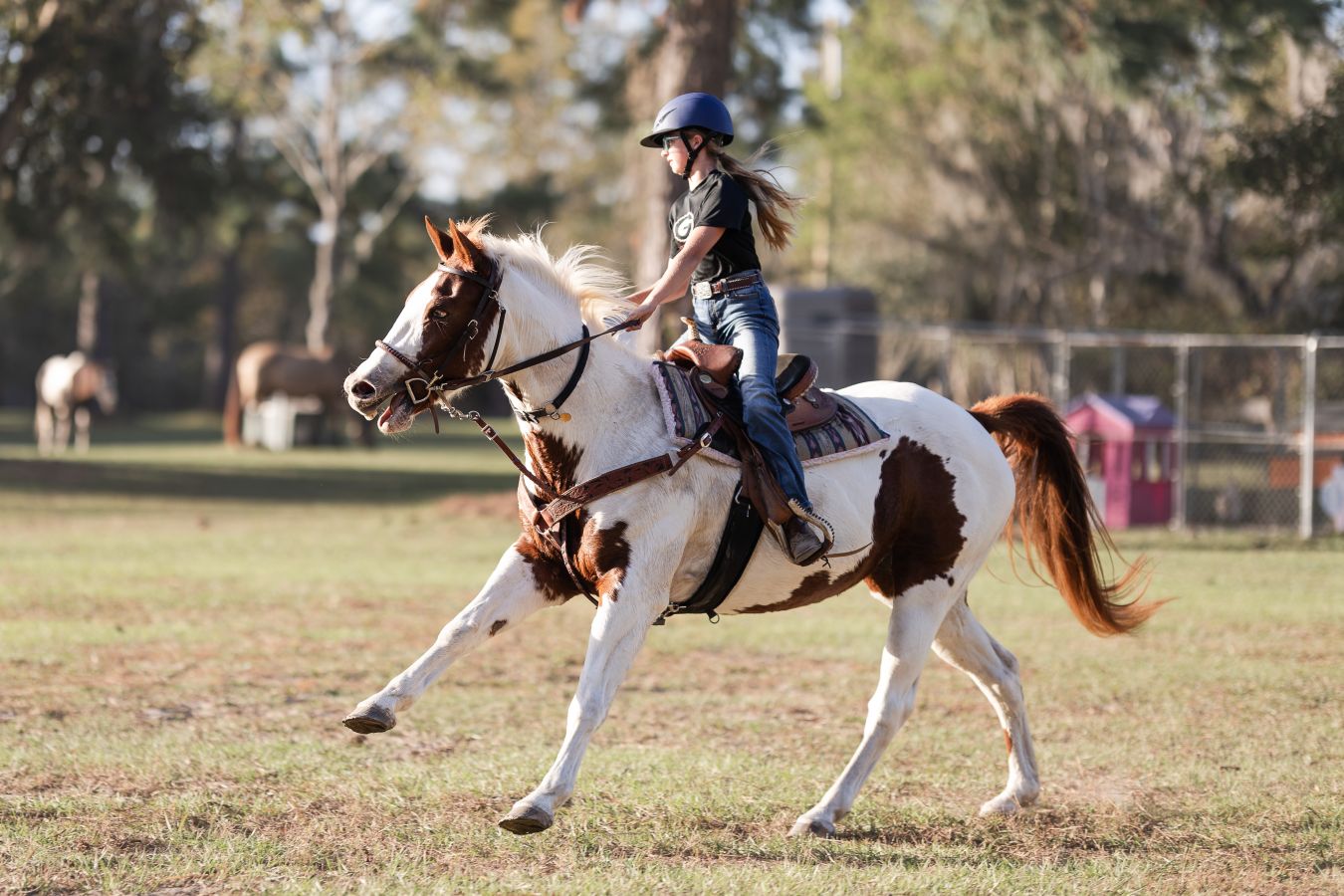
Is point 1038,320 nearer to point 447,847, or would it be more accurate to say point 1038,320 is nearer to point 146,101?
point 146,101

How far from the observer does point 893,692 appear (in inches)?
246

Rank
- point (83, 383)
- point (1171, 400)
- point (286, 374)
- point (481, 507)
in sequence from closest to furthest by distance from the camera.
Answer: point (481, 507) → point (1171, 400) → point (83, 383) → point (286, 374)

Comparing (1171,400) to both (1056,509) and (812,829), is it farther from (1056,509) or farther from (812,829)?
(812,829)

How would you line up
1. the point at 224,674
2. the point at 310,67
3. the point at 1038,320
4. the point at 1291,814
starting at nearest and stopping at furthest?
1. the point at 1291,814
2. the point at 224,674
3. the point at 1038,320
4. the point at 310,67

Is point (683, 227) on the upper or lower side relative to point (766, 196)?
lower

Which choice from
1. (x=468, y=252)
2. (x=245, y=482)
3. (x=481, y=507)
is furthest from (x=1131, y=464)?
(x=245, y=482)

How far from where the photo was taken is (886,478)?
6461 mm

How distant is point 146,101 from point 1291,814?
972 inches

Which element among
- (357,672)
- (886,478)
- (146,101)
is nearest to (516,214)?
(146,101)

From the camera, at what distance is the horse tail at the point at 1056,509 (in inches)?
287

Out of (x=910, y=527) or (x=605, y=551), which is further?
(x=910, y=527)

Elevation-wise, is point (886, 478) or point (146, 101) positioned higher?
point (146, 101)

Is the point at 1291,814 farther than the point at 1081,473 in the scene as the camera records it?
No

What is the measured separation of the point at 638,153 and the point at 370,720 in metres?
32.5
